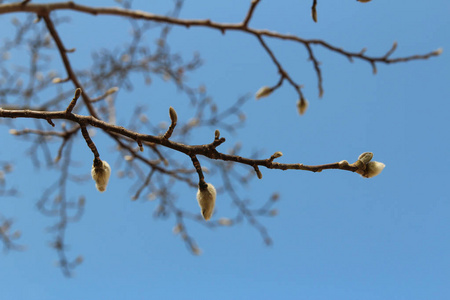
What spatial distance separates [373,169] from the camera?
3.91ft

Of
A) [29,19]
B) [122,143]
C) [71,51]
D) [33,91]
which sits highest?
[29,19]

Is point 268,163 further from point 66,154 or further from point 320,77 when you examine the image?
point 66,154

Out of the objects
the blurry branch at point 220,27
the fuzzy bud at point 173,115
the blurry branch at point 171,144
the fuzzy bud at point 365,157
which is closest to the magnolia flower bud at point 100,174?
the blurry branch at point 171,144

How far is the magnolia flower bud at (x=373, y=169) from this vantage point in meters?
1.18

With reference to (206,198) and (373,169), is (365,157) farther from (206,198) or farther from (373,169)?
(206,198)

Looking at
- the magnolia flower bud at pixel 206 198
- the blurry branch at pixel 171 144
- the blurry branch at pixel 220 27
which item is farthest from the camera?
the blurry branch at pixel 220 27

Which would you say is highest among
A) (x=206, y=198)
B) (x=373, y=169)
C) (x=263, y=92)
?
(x=263, y=92)

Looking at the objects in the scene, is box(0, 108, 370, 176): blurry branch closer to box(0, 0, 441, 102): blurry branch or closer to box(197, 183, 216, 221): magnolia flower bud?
box(197, 183, 216, 221): magnolia flower bud

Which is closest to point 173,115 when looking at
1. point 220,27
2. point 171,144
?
point 171,144

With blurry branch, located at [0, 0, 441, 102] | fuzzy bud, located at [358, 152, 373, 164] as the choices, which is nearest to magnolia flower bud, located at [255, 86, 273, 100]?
blurry branch, located at [0, 0, 441, 102]

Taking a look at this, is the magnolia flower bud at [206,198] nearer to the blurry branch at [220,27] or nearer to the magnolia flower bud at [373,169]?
the magnolia flower bud at [373,169]

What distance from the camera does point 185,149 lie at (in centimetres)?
112

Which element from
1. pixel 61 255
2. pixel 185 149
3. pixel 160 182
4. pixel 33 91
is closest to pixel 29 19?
pixel 33 91

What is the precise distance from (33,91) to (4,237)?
1.93 meters
